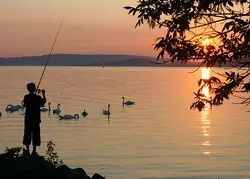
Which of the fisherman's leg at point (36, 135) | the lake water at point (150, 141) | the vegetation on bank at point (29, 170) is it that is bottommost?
the lake water at point (150, 141)

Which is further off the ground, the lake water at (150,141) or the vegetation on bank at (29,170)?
the vegetation on bank at (29,170)

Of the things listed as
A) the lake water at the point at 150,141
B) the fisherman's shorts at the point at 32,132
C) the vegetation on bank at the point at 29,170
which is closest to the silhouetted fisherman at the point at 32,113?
the fisherman's shorts at the point at 32,132

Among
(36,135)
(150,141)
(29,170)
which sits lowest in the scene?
(150,141)

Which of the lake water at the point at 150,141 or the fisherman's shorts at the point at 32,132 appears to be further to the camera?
the lake water at the point at 150,141

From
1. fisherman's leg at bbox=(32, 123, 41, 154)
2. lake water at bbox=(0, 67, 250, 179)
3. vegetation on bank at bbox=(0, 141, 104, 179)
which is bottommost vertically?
lake water at bbox=(0, 67, 250, 179)

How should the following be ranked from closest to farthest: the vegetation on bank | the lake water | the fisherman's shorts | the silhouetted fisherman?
the vegetation on bank
the silhouetted fisherman
the fisherman's shorts
the lake water

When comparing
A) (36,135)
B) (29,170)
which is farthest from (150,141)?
(29,170)

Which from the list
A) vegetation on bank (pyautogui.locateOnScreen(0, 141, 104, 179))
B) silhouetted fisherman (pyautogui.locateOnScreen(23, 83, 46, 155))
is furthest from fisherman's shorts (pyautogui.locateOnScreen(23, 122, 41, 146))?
vegetation on bank (pyautogui.locateOnScreen(0, 141, 104, 179))

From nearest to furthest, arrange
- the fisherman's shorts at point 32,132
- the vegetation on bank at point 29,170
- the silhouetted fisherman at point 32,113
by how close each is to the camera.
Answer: the vegetation on bank at point 29,170
the silhouetted fisherman at point 32,113
the fisherman's shorts at point 32,132

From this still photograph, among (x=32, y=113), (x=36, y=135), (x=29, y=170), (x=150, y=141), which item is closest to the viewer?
(x=29, y=170)

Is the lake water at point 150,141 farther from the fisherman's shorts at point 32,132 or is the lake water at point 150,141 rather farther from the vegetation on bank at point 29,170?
the vegetation on bank at point 29,170

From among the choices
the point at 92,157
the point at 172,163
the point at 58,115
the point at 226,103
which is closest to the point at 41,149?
the point at 92,157

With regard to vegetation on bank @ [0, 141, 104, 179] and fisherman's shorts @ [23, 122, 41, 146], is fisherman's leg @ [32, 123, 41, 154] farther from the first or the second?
vegetation on bank @ [0, 141, 104, 179]

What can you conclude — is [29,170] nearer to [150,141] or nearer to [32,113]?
[32,113]
